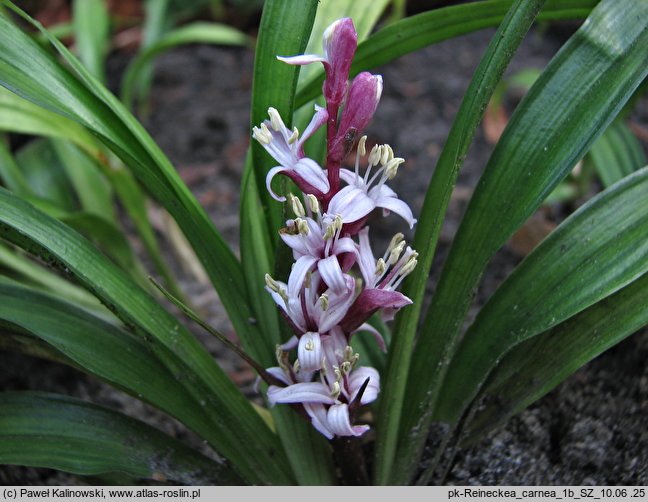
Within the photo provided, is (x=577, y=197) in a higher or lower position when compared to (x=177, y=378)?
higher

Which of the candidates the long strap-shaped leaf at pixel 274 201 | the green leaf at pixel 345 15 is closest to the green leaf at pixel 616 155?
the green leaf at pixel 345 15

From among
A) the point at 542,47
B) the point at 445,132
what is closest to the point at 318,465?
the point at 445,132

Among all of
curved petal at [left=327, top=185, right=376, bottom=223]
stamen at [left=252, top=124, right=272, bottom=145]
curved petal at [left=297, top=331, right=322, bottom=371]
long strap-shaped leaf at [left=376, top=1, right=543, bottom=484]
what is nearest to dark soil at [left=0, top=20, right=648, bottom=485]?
long strap-shaped leaf at [left=376, top=1, right=543, bottom=484]

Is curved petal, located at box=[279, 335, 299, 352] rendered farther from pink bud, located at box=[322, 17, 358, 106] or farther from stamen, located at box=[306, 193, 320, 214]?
pink bud, located at box=[322, 17, 358, 106]

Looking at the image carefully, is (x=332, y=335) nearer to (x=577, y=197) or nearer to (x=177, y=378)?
(x=177, y=378)

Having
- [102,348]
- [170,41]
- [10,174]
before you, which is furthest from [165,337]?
[170,41]

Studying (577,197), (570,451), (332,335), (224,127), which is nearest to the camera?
(332,335)
